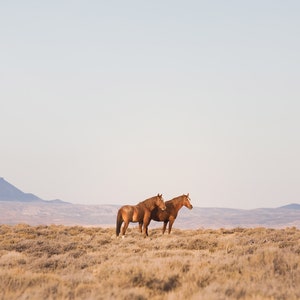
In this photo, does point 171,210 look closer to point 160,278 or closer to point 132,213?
point 132,213

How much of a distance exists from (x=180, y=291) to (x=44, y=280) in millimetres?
2917

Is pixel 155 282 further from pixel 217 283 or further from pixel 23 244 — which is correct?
pixel 23 244

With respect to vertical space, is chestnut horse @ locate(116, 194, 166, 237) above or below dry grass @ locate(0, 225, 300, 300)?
above

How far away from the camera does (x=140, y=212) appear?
81.7 ft

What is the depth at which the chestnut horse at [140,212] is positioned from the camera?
2475cm

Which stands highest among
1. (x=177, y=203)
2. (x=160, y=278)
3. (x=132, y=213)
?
(x=177, y=203)

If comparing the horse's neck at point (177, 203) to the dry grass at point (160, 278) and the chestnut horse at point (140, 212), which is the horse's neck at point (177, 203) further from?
the dry grass at point (160, 278)

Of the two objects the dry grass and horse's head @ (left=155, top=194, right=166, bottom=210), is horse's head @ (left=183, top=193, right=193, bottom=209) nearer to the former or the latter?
horse's head @ (left=155, top=194, right=166, bottom=210)

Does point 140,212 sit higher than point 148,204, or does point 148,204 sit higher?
point 148,204

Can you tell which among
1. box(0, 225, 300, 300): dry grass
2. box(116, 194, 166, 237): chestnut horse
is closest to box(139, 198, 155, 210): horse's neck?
box(116, 194, 166, 237): chestnut horse

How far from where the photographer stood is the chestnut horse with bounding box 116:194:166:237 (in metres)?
24.8

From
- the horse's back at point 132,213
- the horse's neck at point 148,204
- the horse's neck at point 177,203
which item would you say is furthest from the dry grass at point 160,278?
the horse's neck at point 177,203

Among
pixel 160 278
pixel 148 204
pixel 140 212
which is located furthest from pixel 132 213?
pixel 160 278

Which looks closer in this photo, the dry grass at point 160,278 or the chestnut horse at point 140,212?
the dry grass at point 160,278
